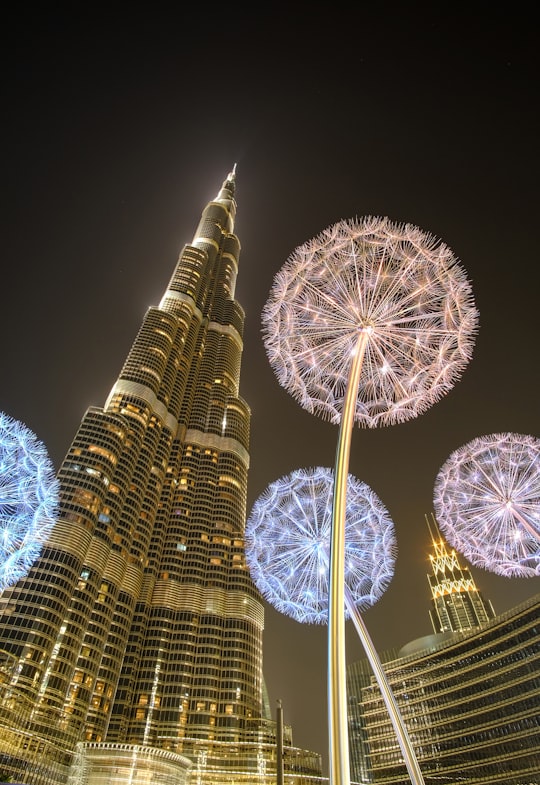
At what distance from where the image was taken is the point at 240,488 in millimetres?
169000

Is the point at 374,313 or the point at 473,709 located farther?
the point at 473,709

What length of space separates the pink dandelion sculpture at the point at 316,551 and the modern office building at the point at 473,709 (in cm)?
9471

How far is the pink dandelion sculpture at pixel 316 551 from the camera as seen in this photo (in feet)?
118

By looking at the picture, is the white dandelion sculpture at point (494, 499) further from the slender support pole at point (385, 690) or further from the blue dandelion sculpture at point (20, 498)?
the blue dandelion sculpture at point (20, 498)

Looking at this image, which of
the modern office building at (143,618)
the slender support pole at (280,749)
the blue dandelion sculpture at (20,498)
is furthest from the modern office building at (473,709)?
the blue dandelion sculpture at (20,498)

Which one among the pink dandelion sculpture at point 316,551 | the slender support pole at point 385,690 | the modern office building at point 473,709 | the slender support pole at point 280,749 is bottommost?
the slender support pole at point 280,749

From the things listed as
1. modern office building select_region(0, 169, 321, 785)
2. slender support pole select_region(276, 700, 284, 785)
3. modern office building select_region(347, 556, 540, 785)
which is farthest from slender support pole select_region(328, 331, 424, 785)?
modern office building select_region(347, 556, 540, 785)

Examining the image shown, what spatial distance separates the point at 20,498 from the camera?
34.0 meters

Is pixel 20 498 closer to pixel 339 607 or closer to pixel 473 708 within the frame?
pixel 339 607

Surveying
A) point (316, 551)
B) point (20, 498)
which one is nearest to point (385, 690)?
point (316, 551)

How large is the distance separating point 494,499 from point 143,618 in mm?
112609

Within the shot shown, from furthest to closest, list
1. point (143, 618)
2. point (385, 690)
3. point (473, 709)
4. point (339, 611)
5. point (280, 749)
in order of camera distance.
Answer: point (143, 618)
point (473, 709)
point (385, 690)
point (280, 749)
point (339, 611)

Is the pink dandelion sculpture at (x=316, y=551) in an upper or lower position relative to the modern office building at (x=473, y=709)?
lower

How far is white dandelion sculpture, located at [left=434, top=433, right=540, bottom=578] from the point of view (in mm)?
33844
